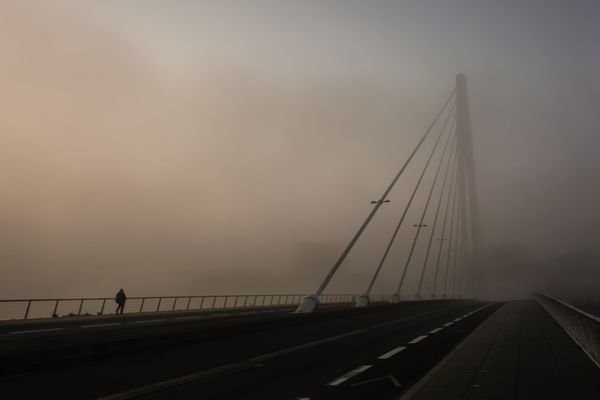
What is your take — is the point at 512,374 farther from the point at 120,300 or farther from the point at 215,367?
the point at 120,300

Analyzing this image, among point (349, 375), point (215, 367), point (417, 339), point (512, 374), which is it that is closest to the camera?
point (349, 375)

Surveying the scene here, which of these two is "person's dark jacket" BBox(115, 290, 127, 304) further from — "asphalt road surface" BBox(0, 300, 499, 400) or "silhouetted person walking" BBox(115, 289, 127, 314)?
"asphalt road surface" BBox(0, 300, 499, 400)

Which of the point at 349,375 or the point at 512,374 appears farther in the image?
the point at 512,374

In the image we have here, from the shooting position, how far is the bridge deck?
8430mm

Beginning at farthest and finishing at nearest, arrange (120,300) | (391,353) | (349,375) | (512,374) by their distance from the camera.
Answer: (120,300) → (391,353) → (512,374) → (349,375)

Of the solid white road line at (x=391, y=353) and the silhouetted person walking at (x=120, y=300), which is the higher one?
the solid white road line at (x=391, y=353)

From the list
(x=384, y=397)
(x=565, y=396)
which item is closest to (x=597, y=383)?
(x=565, y=396)

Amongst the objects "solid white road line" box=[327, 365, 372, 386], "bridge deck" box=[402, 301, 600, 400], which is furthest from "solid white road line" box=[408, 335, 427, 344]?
"solid white road line" box=[327, 365, 372, 386]

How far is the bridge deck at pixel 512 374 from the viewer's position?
8430 millimetres

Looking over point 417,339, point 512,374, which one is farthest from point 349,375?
point 417,339

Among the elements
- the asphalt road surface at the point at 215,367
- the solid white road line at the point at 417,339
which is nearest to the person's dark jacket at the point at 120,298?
the asphalt road surface at the point at 215,367

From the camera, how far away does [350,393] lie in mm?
8320

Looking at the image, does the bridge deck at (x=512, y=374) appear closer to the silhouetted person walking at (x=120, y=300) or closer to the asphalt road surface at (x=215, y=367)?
the asphalt road surface at (x=215, y=367)

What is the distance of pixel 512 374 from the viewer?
10.5 m
